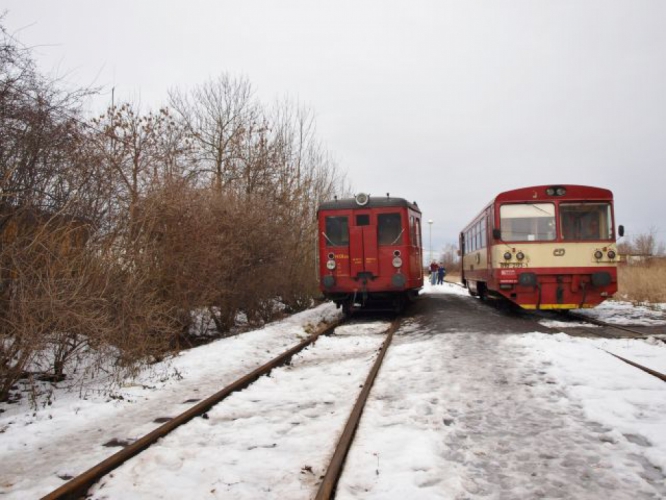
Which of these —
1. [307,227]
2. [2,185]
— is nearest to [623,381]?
[2,185]

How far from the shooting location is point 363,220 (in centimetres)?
1276

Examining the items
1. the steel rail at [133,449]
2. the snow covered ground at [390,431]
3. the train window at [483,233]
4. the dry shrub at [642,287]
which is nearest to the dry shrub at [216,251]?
the snow covered ground at [390,431]

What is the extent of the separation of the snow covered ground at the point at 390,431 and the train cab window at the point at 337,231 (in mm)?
5804

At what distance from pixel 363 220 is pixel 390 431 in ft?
29.2

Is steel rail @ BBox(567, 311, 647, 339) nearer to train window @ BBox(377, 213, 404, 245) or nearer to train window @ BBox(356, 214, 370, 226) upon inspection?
train window @ BBox(377, 213, 404, 245)

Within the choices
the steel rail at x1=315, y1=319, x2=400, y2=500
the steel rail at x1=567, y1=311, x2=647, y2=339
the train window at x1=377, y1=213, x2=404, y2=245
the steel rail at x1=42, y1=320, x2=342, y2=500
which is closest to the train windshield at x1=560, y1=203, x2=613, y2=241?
the steel rail at x1=567, y1=311, x2=647, y2=339

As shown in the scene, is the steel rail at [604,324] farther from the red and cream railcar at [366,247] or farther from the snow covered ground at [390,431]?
the red and cream railcar at [366,247]

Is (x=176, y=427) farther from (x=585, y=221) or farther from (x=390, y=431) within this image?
(x=585, y=221)

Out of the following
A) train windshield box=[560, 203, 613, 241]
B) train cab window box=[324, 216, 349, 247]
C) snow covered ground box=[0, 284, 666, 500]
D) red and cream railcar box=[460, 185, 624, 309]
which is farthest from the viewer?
train cab window box=[324, 216, 349, 247]

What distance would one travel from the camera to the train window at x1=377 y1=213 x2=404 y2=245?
A: 41.5 feet

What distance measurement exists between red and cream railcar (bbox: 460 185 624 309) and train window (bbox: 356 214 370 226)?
3105 mm

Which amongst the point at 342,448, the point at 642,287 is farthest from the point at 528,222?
the point at 342,448

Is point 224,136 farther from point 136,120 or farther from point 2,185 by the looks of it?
point 2,185

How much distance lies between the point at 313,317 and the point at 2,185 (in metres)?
9.00
